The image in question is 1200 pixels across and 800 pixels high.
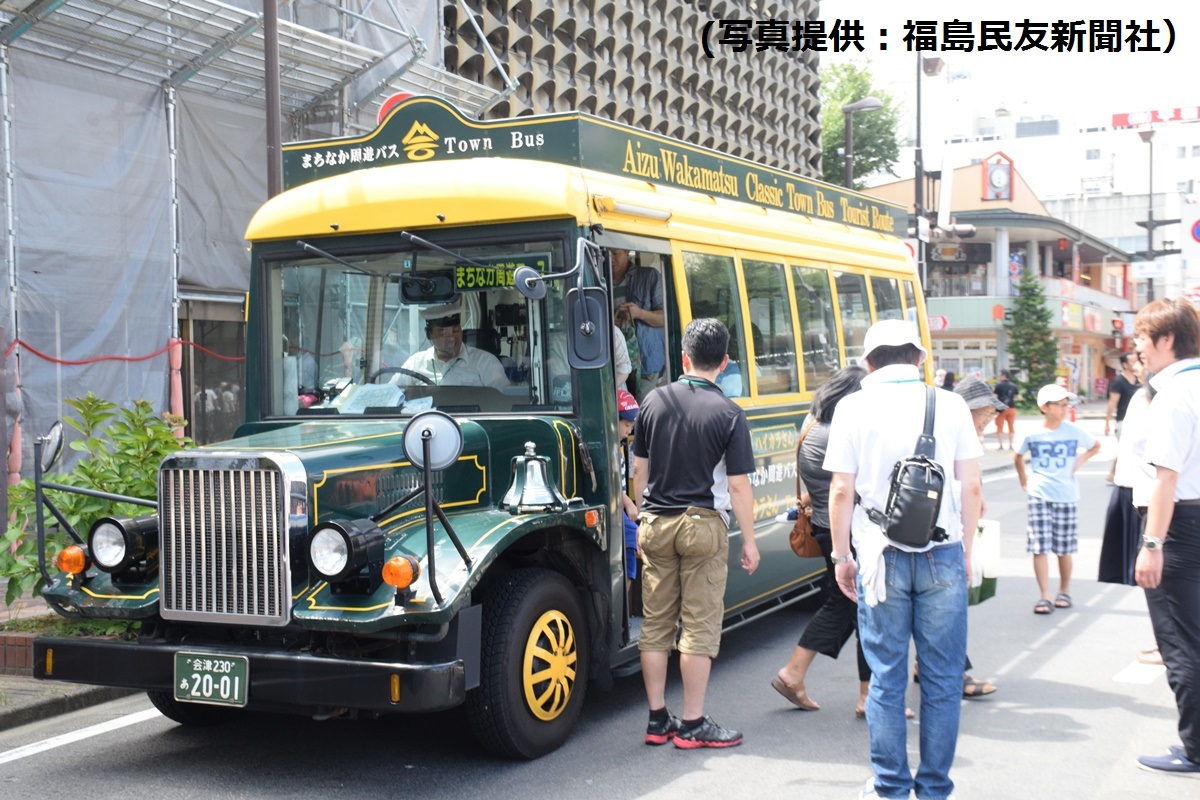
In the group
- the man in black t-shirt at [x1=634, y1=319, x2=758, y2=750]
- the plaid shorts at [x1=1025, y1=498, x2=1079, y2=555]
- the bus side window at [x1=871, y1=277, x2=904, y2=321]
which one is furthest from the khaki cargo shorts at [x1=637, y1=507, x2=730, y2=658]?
the bus side window at [x1=871, y1=277, x2=904, y2=321]

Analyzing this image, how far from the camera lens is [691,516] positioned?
18.8 feet

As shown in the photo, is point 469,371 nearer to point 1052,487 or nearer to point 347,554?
point 347,554

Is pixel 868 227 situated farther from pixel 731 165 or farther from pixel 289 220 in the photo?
pixel 289 220

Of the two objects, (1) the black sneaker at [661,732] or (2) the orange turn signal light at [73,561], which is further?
(1) the black sneaker at [661,732]

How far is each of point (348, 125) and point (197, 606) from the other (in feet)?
36.8

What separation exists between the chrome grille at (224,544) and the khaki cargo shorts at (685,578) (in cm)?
171

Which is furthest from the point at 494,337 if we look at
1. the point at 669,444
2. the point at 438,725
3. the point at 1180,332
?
the point at 1180,332

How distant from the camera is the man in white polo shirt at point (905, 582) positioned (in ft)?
15.0

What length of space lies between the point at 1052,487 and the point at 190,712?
599 cm

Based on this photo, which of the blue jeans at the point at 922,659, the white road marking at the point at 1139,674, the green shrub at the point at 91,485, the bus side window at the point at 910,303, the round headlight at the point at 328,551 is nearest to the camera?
the blue jeans at the point at 922,659

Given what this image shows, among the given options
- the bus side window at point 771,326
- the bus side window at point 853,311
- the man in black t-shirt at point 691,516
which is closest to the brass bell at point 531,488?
the man in black t-shirt at point 691,516

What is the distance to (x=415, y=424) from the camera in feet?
15.7

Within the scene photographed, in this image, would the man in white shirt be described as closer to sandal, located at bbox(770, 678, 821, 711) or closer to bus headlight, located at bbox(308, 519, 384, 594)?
sandal, located at bbox(770, 678, 821, 711)

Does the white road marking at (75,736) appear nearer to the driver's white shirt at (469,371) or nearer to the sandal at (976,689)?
the driver's white shirt at (469,371)
